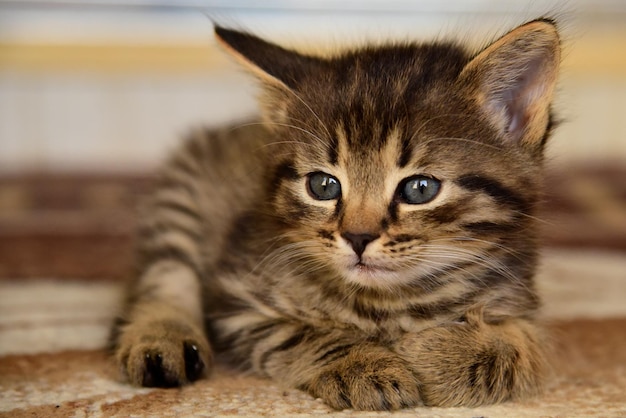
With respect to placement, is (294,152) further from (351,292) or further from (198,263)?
(198,263)

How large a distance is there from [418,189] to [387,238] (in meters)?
A: 0.13

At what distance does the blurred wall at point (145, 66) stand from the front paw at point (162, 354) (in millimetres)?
2528

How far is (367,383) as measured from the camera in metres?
1.42

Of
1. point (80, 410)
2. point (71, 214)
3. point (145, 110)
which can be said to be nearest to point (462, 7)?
point (145, 110)

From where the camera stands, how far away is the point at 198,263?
2084 millimetres

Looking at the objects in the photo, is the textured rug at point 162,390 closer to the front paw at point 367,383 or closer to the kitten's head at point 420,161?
the front paw at point 367,383

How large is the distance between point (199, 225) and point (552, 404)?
3.53ft

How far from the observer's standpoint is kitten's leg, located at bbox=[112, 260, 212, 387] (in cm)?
159

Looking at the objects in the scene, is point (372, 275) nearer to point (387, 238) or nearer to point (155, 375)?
point (387, 238)

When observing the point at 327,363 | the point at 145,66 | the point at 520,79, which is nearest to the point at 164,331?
the point at 327,363

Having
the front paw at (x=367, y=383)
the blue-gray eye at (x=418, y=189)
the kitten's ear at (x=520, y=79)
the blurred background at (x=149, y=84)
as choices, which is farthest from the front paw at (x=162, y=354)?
the blurred background at (x=149, y=84)

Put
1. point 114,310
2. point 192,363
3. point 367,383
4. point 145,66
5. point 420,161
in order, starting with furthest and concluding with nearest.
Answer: point 145,66, point 114,310, point 192,363, point 420,161, point 367,383

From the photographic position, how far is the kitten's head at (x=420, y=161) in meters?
1.50

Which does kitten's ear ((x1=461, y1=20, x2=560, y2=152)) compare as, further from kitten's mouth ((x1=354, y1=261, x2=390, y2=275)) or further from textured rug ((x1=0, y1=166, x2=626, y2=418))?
kitten's mouth ((x1=354, y1=261, x2=390, y2=275))
